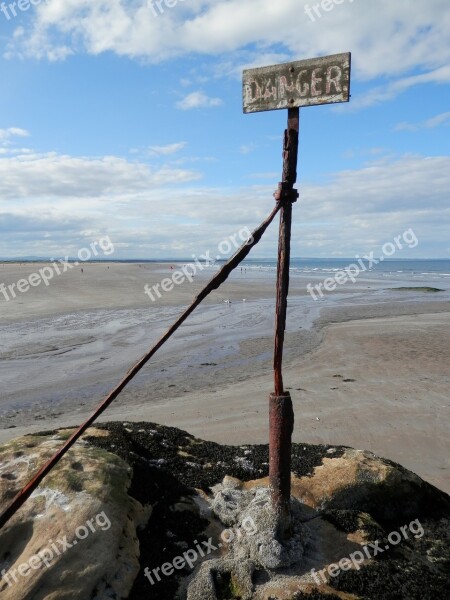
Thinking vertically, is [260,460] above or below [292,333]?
above

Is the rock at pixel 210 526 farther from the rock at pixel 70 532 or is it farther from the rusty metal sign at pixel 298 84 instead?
the rusty metal sign at pixel 298 84

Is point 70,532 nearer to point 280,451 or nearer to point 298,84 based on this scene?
point 280,451

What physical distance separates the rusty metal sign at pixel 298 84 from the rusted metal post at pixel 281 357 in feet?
0.38

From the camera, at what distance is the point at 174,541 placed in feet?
11.0

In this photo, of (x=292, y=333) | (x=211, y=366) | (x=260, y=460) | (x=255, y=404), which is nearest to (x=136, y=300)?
(x=292, y=333)

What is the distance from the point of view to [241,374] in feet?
39.6

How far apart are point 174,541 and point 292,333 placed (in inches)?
573

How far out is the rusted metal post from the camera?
3.27 metres

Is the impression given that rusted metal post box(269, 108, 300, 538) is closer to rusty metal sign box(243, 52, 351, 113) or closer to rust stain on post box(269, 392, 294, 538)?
rust stain on post box(269, 392, 294, 538)

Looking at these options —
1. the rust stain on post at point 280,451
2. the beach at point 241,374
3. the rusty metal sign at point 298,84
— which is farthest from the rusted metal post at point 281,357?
the beach at point 241,374

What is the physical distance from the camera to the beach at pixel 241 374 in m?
8.44

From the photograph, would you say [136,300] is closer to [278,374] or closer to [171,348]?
[171,348]

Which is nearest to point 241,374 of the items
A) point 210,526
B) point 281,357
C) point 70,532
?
point 210,526

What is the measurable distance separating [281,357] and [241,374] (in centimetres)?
886
